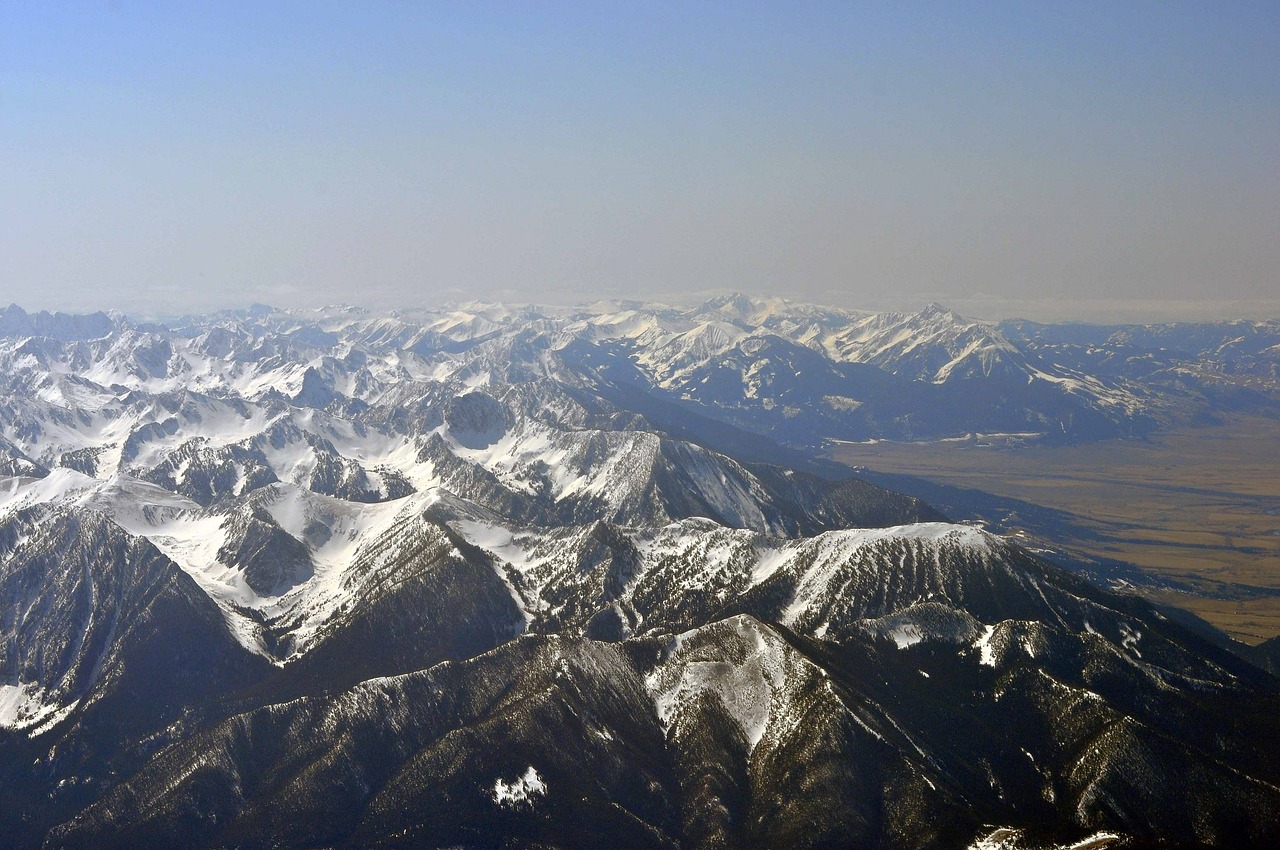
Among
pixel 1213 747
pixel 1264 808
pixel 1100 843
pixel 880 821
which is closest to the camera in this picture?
pixel 1100 843

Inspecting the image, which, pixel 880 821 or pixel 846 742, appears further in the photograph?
pixel 846 742

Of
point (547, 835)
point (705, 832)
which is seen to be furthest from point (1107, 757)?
point (547, 835)

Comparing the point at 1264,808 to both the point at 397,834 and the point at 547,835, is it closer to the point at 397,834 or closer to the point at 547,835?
the point at 547,835

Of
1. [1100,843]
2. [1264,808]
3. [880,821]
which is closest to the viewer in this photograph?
[1100,843]

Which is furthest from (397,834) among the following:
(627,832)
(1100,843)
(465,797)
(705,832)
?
(1100,843)

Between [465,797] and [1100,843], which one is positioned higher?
[1100,843]

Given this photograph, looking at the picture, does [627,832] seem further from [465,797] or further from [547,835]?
[465,797]

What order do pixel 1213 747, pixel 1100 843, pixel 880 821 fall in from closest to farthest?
1. pixel 1100 843
2. pixel 880 821
3. pixel 1213 747

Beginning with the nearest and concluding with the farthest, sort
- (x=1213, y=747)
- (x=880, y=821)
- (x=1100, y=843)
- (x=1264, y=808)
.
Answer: (x=1100, y=843)
(x=1264, y=808)
(x=880, y=821)
(x=1213, y=747)

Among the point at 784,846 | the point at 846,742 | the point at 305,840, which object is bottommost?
the point at 305,840
